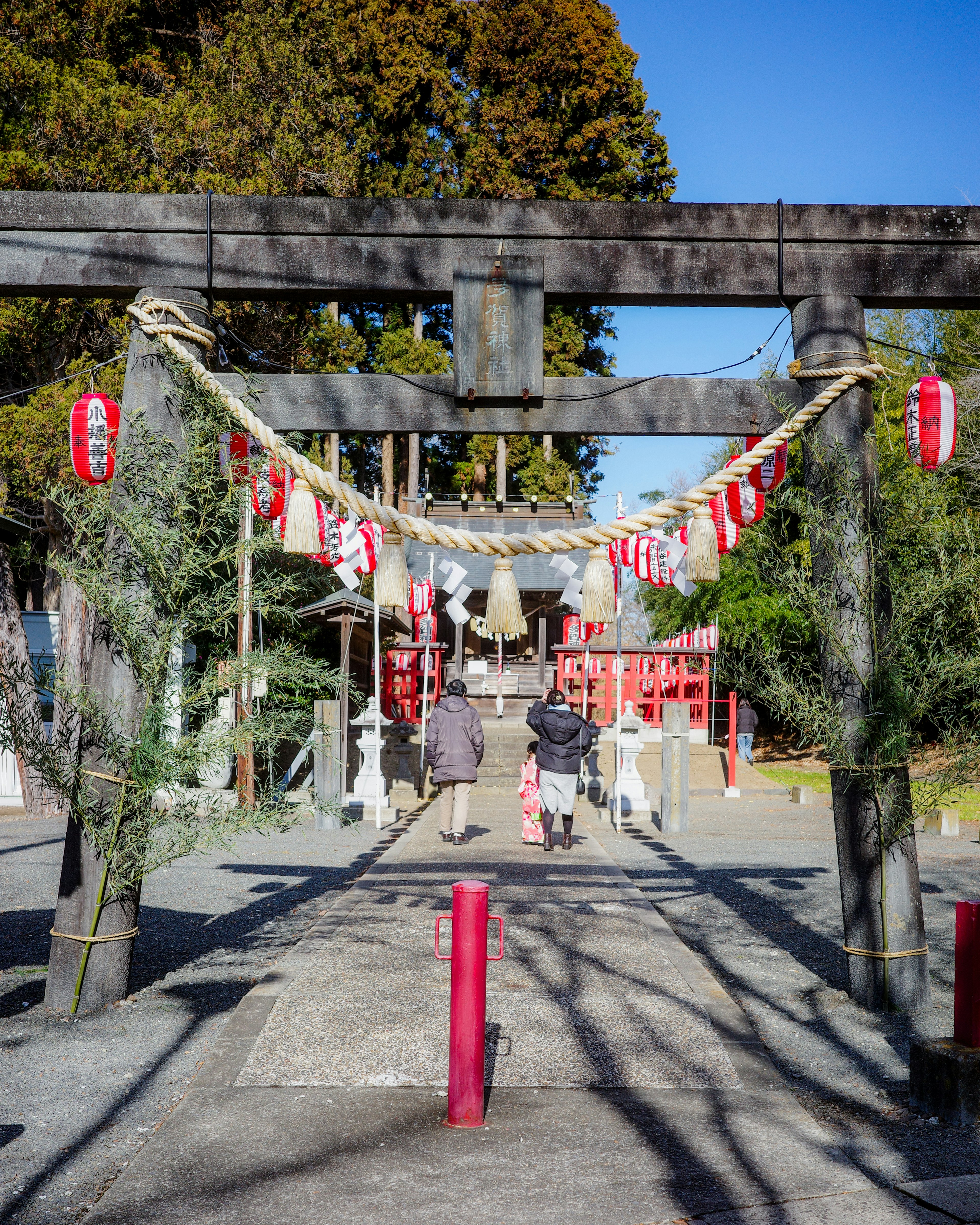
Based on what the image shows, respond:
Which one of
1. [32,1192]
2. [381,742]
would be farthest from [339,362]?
[32,1192]

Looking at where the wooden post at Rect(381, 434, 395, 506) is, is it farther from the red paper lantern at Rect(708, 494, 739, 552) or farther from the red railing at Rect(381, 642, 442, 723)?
the red paper lantern at Rect(708, 494, 739, 552)

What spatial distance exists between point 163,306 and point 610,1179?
4.33 meters

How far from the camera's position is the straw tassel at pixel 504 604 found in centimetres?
480

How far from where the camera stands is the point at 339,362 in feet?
53.9

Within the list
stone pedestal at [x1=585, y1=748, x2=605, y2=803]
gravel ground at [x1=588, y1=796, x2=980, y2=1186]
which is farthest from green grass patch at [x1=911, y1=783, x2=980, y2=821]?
stone pedestal at [x1=585, y1=748, x2=605, y2=803]

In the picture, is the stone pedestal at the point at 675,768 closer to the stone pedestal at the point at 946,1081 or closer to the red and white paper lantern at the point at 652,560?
the red and white paper lantern at the point at 652,560

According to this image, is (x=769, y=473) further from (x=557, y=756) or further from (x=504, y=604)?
(x=557, y=756)

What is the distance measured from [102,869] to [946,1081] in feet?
12.3

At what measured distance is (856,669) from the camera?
16.3 feet

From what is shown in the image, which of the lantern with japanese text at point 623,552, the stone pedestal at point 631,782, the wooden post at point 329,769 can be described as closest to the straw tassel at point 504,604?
the wooden post at point 329,769

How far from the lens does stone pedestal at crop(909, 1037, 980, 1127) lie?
3.56 metres

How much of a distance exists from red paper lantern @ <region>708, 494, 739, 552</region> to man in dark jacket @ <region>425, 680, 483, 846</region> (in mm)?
3152

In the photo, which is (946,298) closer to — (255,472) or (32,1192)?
(255,472)

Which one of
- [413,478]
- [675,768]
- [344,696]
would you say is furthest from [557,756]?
[413,478]
